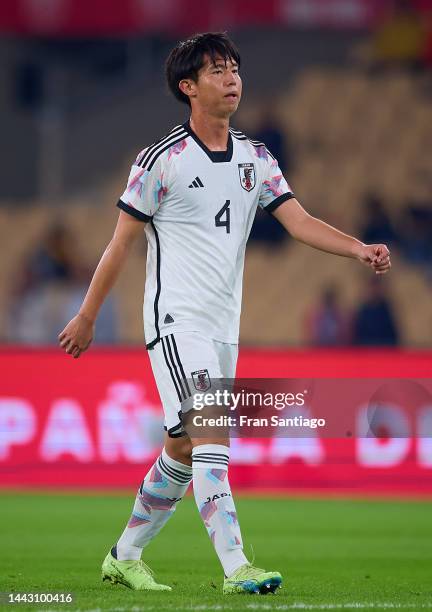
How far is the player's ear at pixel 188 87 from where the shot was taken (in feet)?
19.5

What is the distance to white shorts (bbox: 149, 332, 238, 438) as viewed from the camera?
18.7ft

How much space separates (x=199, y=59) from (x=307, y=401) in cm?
157

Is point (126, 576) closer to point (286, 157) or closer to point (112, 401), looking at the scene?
point (112, 401)

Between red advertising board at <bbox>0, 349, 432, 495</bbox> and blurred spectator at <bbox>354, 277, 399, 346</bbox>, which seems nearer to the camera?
red advertising board at <bbox>0, 349, 432, 495</bbox>

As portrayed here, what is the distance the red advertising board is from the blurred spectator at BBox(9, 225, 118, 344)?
9.97 feet

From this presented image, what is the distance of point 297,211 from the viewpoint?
20.0ft

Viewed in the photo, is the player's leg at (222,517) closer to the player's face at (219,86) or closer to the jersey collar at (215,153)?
the jersey collar at (215,153)

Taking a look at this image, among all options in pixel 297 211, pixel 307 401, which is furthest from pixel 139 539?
pixel 297 211

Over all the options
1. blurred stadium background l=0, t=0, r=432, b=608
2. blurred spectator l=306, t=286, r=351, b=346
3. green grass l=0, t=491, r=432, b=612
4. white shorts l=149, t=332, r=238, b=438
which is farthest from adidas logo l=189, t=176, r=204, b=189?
blurred spectator l=306, t=286, r=351, b=346

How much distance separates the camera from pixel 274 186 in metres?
6.11

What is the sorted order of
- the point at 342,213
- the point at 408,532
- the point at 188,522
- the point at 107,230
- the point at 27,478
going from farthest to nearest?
1. the point at 107,230
2. the point at 342,213
3. the point at 27,478
4. the point at 188,522
5. the point at 408,532

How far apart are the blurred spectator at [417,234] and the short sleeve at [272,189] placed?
11432mm

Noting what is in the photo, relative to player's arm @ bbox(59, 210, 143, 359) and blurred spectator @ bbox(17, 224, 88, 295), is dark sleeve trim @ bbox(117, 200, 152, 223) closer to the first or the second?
player's arm @ bbox(59, 210, 143, 359)

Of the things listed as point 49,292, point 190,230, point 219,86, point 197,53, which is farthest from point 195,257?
point 49,292
